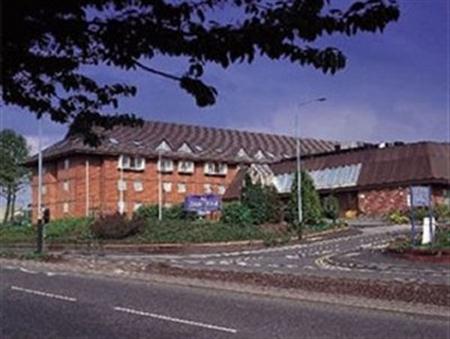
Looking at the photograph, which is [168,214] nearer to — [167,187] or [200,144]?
[167,187]

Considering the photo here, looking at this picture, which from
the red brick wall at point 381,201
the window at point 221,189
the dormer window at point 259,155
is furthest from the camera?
the dormer window at point 259,155

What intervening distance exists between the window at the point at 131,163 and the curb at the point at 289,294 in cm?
5160

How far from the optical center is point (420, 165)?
6444cm

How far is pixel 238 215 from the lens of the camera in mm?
52156

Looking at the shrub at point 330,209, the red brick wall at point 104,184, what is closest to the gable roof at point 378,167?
the shrub at point 330,209

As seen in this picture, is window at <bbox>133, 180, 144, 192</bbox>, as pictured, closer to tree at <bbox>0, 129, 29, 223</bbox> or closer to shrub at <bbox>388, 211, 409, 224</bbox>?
tree at <bbox>0, 129, 29, 223</bbox>

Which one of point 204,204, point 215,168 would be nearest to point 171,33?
point 204,204

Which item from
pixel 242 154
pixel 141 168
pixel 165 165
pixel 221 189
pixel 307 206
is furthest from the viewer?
pixel 242 154

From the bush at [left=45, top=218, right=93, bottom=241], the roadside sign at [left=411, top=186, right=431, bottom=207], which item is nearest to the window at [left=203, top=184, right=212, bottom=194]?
the bush at [left=45, top=218, right=93, bottom=241]

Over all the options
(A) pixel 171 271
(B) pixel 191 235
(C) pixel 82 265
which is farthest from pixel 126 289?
(B) pixel 191 235

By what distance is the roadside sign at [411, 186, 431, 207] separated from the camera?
34.2 m

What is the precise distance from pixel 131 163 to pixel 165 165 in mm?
3871

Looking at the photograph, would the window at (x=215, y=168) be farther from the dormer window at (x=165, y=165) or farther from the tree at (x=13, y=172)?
the tree at (x=13, y=172)

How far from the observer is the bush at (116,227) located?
4825cm
